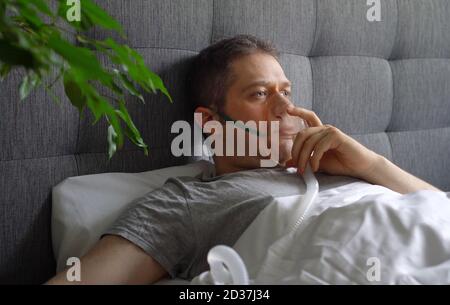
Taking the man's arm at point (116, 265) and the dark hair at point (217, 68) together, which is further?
the dark hair at point (217, 68)

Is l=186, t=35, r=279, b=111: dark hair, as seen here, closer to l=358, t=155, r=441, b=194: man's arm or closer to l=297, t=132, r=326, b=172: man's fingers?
l=297, t=132, r=326, b=172: man's fingers

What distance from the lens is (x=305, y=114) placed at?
1188mm

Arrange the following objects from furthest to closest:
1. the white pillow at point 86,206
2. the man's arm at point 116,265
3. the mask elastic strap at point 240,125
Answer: the mask elastic strap at point 240,125 → the white pillow at point 86,206 → the man's arm at point 116,265

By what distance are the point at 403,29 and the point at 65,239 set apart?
4.05ft

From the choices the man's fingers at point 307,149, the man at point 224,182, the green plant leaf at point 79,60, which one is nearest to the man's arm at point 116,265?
the man at point 224,182

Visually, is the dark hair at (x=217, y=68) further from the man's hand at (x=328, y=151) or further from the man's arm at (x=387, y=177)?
the man's arm at (x=387, y=177)

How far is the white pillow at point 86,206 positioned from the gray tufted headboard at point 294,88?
35 millimetres

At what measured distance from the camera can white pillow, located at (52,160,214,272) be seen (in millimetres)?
1032

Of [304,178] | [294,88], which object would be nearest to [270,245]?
[304,178]

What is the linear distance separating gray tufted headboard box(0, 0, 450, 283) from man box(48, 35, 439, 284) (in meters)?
0.11

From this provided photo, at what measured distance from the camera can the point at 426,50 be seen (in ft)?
5.86

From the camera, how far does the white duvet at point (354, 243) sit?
0.79 m
